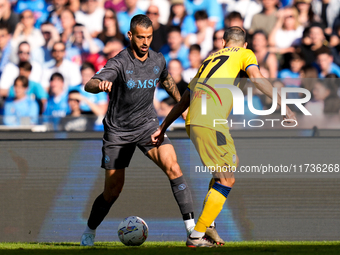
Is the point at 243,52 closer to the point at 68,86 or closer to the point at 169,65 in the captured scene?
the point at 169,65

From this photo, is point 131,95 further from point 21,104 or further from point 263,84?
point 21,104

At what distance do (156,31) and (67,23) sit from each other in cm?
177

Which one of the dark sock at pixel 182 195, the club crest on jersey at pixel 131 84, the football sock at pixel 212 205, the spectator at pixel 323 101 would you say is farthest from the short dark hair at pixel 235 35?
the spectator at pixel 323 101

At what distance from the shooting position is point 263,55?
27.9 feet

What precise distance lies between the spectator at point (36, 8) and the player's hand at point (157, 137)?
5.91 meters

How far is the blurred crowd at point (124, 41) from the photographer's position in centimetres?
844

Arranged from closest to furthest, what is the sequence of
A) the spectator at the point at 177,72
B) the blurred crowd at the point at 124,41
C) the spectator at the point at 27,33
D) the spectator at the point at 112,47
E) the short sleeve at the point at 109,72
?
the short sleeve at the point at 109,72 < the spectator at the point at 177,72 < the blurred crowd at the point at 124,41 < the spectator at the point at 112,47 < the spectator at the point at 27,33

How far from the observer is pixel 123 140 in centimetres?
520

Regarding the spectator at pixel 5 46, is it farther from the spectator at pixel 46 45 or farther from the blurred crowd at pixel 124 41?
the spectator at pixel 46 45

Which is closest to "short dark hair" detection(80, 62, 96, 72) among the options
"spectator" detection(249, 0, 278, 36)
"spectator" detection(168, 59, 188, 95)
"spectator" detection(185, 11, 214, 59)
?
"spectator" detection(168, 59, 188, 95)

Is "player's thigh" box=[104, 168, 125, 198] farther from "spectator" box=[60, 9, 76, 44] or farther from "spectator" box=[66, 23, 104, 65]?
"spectator" box=[60, 9, 76, 44]

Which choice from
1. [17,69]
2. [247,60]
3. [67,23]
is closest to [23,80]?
[17,69]

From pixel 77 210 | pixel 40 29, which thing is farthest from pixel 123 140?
pixel 40 29

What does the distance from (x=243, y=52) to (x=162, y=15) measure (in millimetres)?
5358
